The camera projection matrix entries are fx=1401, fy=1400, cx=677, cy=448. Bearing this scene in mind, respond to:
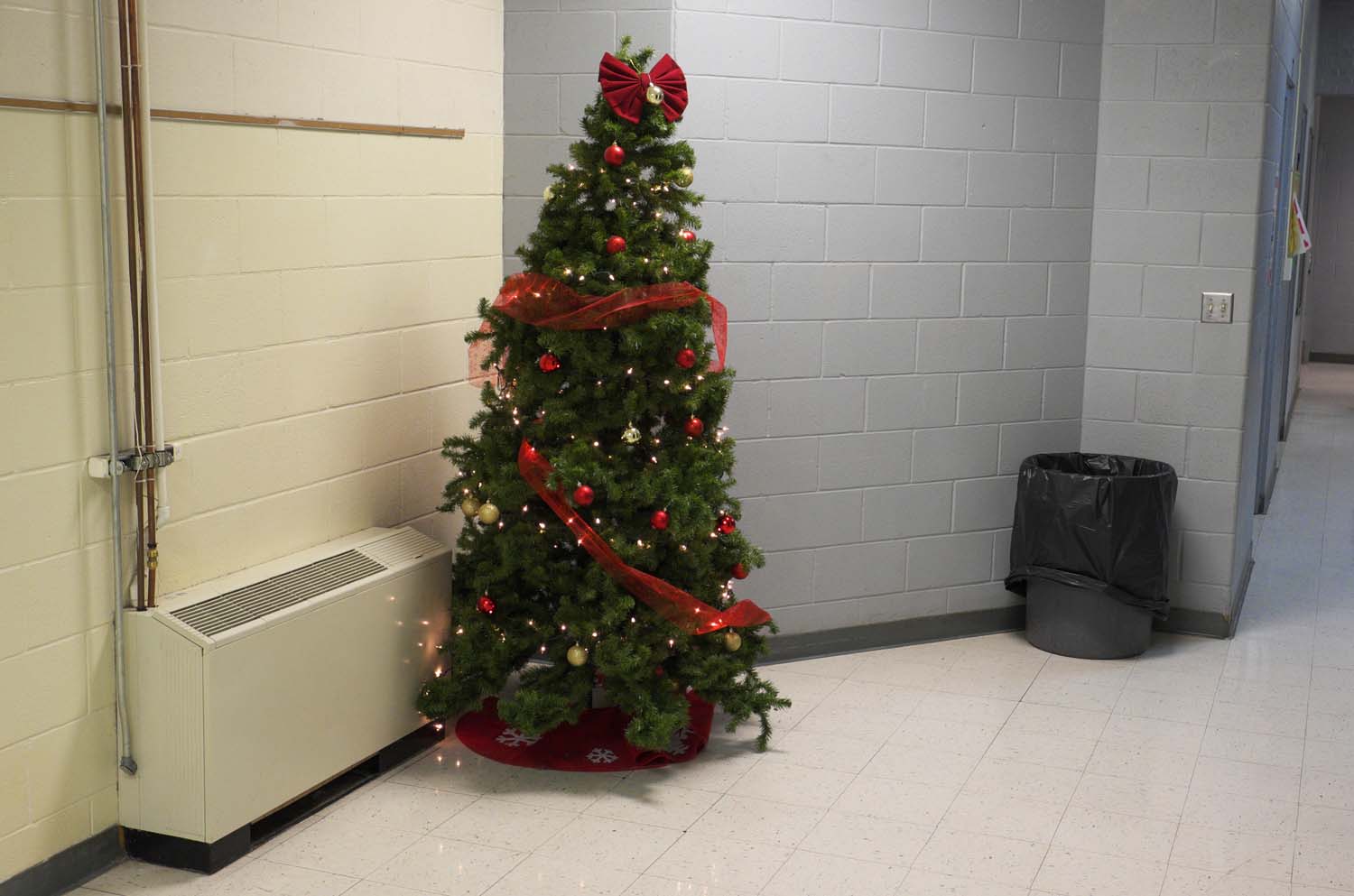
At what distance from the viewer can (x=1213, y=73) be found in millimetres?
4738

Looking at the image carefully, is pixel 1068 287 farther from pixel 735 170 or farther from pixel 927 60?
pixel 735 170

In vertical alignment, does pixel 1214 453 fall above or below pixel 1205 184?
below

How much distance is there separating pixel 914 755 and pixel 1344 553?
3.30 m

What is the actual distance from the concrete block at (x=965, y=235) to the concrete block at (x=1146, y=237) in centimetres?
40

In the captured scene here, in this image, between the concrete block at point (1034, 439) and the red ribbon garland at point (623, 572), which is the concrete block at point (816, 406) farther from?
the red ribbon garland at point (623, 572)

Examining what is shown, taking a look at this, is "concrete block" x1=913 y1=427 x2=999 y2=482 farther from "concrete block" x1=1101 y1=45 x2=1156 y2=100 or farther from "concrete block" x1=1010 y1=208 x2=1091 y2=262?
"concrete block" x1=1101 y1=45 x2=1156 y2=100

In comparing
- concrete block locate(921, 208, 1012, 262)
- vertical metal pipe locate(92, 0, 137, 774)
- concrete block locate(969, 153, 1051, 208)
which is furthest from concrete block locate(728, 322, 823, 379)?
vertical metal pipe locate(92, 0, 137, 774)

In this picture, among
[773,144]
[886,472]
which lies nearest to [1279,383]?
[886,472]

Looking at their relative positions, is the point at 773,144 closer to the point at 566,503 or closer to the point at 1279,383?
the point at 566,503

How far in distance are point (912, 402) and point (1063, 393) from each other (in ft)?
2.12

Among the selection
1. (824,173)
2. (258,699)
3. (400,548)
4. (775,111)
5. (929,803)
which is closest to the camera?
(258,699)

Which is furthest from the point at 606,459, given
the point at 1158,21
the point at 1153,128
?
the point at 1158,21

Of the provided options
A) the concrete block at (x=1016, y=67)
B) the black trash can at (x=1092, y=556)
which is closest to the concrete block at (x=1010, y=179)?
the concrete block at (x=1016, y=67)

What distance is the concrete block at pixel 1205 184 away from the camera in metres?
4.74
